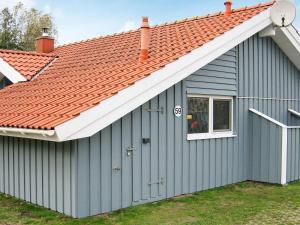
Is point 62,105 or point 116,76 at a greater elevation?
point 116,76

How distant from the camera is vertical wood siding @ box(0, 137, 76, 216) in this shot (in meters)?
7.45

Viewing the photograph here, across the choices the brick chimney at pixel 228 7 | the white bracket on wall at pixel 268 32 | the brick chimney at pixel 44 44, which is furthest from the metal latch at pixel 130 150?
the brick chimney at pixel 44 44

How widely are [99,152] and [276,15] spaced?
20.5 ft

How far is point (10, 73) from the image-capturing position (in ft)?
39.0

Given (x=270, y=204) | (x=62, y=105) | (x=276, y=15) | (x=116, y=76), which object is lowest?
(x=270, y=204)

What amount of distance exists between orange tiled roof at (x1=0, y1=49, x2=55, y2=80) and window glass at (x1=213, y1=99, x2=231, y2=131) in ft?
17.0

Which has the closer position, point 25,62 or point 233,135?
point 233,135


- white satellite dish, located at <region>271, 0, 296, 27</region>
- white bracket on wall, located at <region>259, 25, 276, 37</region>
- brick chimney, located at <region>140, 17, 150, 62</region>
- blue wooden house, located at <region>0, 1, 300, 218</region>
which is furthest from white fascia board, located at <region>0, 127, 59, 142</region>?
white bracket on wall, located at <region>259, 25, 276, 37</region>

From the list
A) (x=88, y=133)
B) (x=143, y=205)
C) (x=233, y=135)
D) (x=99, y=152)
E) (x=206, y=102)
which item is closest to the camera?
(x=88, y=133)

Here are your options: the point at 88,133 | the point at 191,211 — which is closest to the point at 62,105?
the point at 88,133

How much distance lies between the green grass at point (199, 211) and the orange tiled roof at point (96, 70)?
170cm

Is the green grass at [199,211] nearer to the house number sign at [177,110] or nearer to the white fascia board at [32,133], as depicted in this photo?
the white fascia board at [32,133]

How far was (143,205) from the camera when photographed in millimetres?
8328

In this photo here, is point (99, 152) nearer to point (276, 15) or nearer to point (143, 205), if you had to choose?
point (143, 205)
